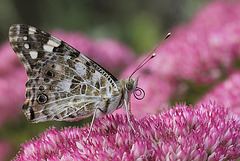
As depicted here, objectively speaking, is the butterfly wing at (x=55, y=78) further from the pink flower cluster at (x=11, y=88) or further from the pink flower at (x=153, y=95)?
the pink flower cluster at (x=11, y=88)

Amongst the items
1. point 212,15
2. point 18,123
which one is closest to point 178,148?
point 18,123

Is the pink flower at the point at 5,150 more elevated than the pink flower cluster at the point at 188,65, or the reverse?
the pink flower cluster at the point at 188,65

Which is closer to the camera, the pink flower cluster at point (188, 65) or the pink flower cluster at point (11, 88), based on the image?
the pink flower cluster at point (188, 65)

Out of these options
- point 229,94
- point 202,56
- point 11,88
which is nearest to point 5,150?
point 11,88

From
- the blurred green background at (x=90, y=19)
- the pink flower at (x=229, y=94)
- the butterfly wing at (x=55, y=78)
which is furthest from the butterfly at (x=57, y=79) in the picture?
the blurred green background at (x=90, y=19)

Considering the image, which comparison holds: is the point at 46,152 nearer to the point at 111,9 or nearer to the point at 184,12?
the point at 111,9

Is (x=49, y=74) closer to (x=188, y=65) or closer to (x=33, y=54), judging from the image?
(x=33, y=54)
